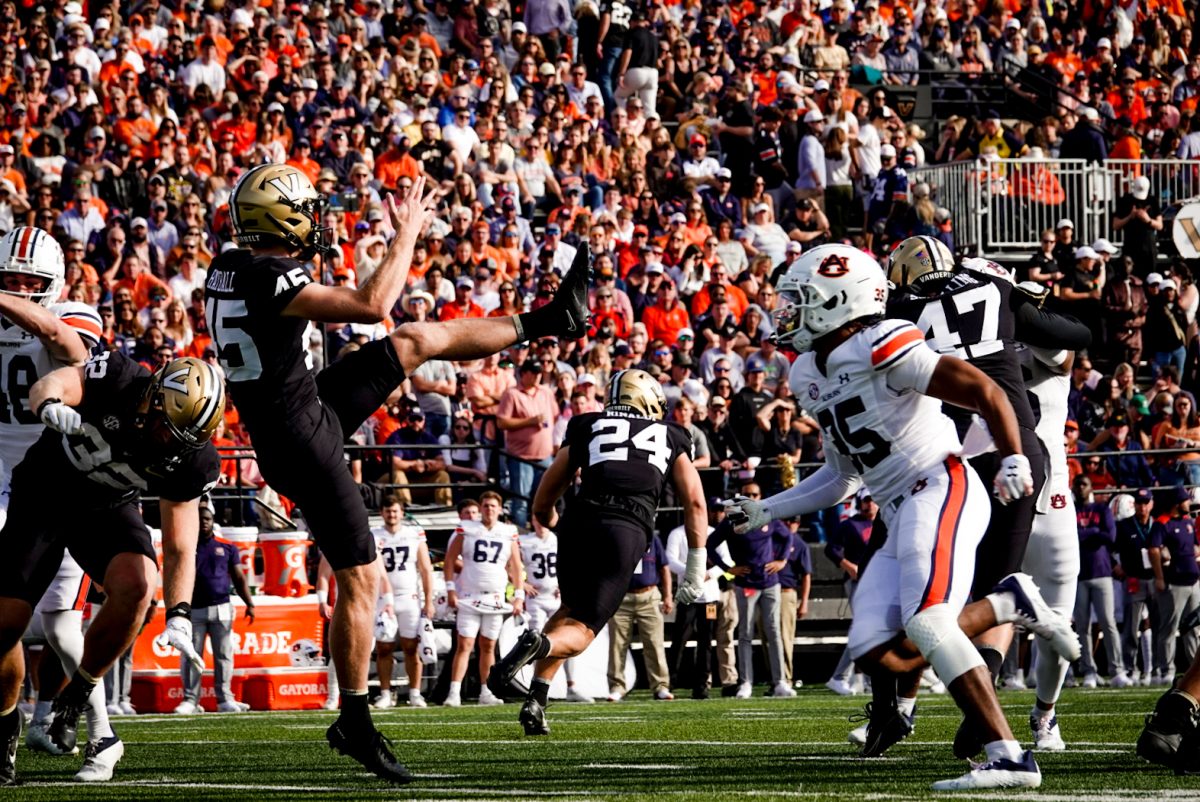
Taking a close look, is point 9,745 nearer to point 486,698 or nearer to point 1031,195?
point 486,698

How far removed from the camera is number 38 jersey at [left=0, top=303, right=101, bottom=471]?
24.3 ft

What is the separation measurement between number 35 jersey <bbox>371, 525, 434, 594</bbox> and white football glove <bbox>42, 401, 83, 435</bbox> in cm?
815

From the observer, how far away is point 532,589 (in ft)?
51.1

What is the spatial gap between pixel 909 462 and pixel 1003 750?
3.30ft

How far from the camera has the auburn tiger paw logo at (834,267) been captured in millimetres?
6215

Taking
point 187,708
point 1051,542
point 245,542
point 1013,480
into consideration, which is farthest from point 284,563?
point 1013,480

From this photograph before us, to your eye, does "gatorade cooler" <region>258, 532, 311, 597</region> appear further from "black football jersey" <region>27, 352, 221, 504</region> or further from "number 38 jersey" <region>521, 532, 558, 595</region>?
"black football jersey" <region>27, 352, 221, 504</region>

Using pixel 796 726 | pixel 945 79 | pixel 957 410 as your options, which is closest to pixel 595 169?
pixel 945 79

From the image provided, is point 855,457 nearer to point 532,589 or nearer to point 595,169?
point 532,589

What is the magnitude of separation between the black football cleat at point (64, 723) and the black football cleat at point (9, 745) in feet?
0.81

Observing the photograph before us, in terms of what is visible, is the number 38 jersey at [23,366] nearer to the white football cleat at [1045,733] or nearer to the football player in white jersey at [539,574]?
the white football cleat at [1045,733]

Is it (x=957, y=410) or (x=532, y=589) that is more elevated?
(x=957, y=410)

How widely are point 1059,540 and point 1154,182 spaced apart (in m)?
15.3

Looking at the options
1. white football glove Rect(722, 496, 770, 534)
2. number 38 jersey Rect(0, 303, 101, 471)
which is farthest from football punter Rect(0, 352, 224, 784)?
white football glove Rect(722, 496, 770, 534)
